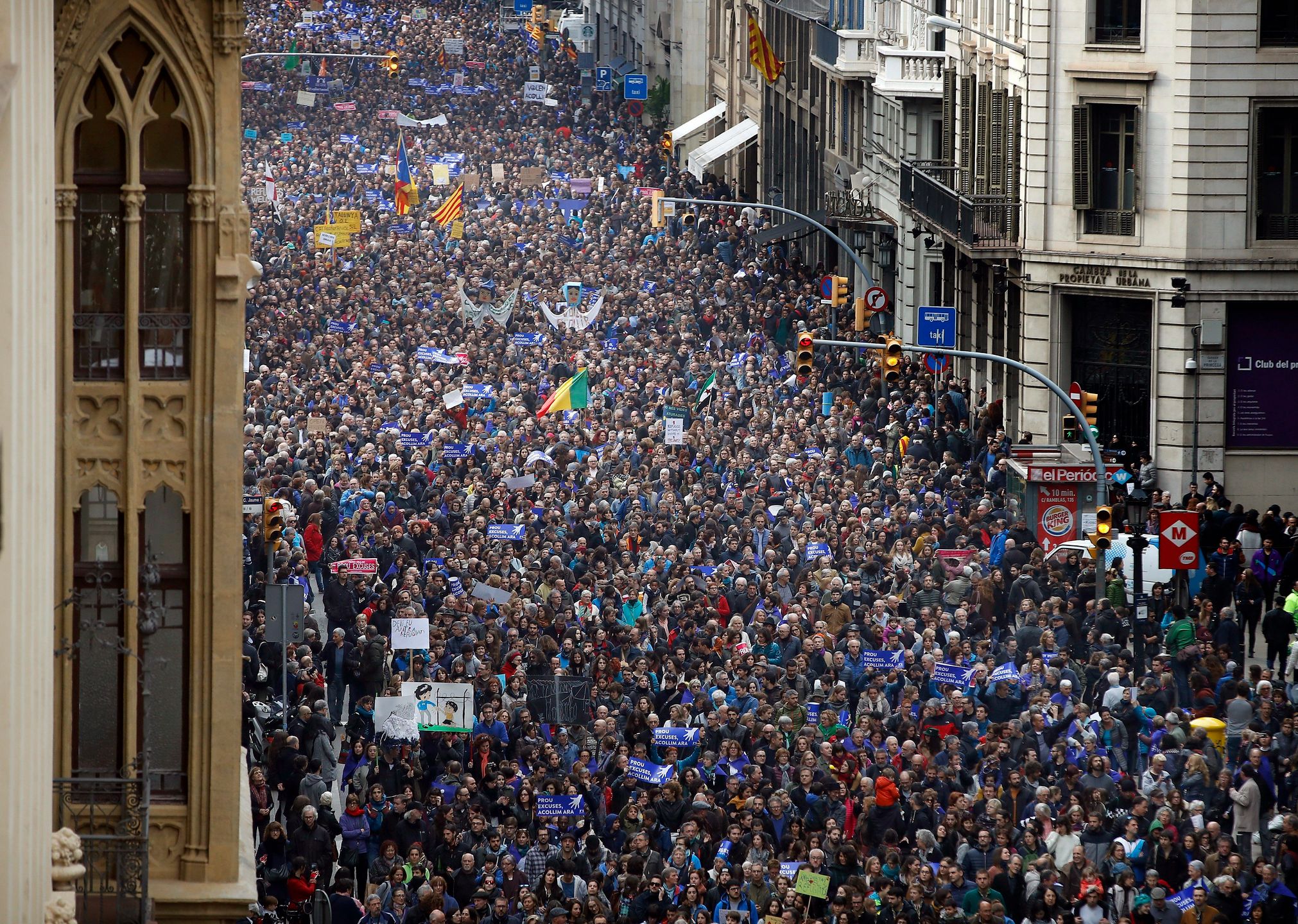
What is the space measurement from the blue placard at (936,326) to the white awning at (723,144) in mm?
36852

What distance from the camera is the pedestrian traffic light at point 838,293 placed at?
2036 inches

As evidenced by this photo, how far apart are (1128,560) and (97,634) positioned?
771 inches

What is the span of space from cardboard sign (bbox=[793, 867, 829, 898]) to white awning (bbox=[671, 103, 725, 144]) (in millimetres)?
64106

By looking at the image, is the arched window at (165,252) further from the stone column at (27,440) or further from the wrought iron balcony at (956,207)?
the wrought iron balcony at (956,207)

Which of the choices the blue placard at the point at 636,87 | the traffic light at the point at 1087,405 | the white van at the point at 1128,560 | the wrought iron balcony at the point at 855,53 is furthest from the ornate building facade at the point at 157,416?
the blue placard at the point at 636,87

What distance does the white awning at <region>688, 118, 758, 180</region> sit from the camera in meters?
79.5

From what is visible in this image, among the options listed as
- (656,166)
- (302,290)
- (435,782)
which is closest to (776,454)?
(435,782)

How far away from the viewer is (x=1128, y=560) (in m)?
34.0

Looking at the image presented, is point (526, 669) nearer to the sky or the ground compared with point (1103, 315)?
nearer to the ground

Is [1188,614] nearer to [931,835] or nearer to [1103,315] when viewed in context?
[931,835]

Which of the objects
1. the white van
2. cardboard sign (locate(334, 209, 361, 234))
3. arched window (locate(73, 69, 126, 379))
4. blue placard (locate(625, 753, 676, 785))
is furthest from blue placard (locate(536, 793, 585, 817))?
cardboard sign (locate(334, 209, 361, 234))

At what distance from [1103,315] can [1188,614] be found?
14.1 metres

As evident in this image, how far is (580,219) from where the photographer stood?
6750 cm

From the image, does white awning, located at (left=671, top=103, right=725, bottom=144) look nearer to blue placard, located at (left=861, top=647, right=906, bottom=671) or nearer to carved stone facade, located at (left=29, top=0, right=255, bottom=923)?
blue placard, located at (left=861, top=647, right=906, bottom=671)
